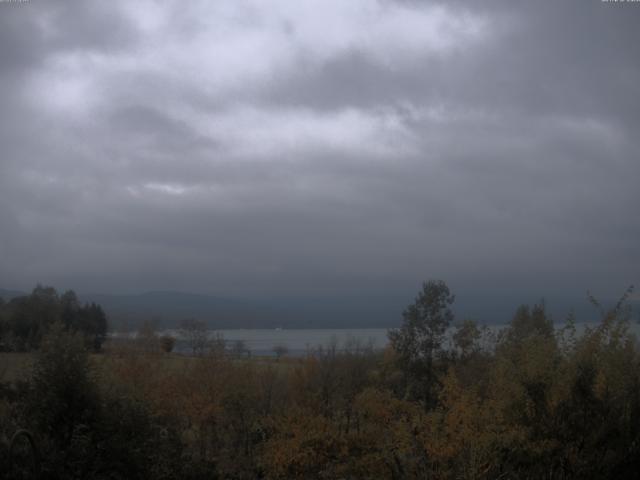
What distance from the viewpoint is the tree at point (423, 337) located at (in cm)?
3244

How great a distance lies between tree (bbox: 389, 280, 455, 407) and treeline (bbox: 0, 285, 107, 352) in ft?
62.8

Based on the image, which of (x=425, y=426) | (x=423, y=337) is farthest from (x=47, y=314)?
(x=425, y=426)

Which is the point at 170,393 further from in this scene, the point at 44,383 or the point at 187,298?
the point at 187,298

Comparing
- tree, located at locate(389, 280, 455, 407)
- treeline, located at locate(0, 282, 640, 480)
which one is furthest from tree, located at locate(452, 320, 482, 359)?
treeline, located at locate(0, 282, 640, 480)

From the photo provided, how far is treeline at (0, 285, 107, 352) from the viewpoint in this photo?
4630cm

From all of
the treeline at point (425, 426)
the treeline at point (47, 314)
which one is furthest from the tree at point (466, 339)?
the treeline at point (47, 314)

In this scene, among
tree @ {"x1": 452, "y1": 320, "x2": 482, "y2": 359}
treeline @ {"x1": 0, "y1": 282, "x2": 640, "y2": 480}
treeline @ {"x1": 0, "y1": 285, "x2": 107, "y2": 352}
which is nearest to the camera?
treeline @ {"x1": 0, "y1": 282, "x2": 640, "y2": 480}

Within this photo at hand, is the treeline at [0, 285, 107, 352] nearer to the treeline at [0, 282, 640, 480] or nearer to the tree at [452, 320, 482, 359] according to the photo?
the tree at [452, 320, 482, 359]

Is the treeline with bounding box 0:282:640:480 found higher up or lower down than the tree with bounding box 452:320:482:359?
lower down

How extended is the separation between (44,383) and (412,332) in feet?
65.9

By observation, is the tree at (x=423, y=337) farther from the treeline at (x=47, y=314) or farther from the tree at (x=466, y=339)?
the treeline at (x=47, y=314)

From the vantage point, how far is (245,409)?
1082 inches

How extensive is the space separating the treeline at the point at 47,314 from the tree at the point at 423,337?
19.1 meters

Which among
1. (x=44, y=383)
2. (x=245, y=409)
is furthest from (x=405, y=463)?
(x=245, y=409)
